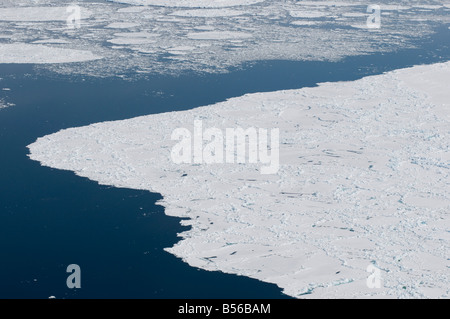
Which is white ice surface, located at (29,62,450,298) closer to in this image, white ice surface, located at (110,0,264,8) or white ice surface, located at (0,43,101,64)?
white ice surface, located at (0,43,101,64)

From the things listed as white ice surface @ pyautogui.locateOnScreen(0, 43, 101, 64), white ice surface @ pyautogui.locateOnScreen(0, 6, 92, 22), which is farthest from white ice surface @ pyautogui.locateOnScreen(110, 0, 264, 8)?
white ice surface @ pyautogui.locateOnScreen(0, 43, 101, 64)

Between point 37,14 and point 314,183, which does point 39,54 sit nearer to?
point 37,14

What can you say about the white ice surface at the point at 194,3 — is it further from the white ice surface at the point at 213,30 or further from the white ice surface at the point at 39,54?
the white ice surface at the point at 39,54

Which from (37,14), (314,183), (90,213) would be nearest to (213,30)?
(37,14)

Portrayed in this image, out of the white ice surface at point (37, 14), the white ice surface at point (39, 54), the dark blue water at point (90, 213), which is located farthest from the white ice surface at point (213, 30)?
the dark blue water at point (90, 213)

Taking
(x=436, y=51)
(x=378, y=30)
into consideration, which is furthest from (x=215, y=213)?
(x=378, y=30)

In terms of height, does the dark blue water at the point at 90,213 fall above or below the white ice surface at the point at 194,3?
below
